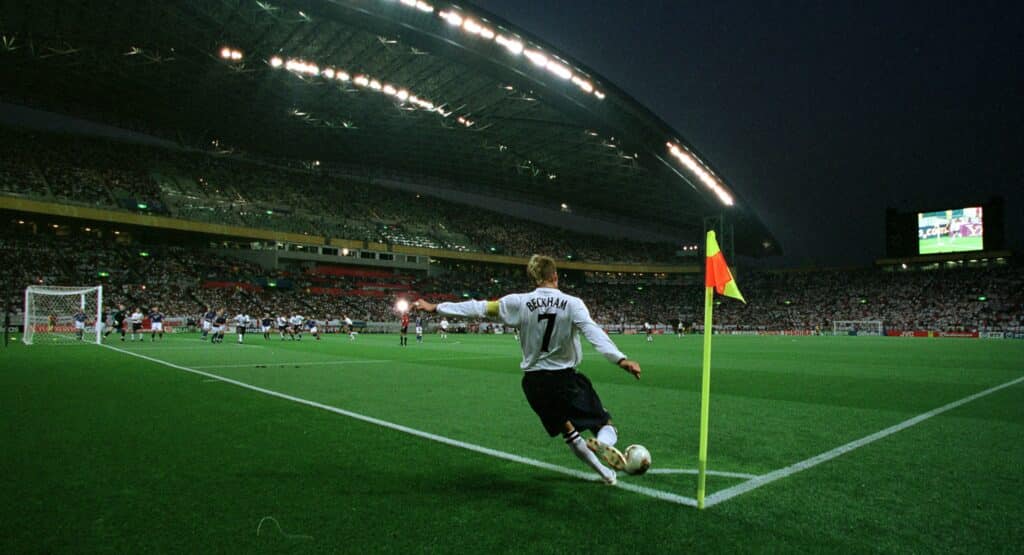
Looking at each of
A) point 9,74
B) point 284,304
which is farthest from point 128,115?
point 284,304

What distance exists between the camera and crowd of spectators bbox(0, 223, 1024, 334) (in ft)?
146

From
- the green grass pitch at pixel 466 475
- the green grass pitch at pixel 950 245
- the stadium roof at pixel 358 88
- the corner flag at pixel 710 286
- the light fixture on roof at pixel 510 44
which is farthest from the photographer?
the green grass pitch at pixel 950 245

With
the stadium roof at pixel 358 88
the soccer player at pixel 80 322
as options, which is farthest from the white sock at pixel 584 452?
the soccer player at pixel 80 322

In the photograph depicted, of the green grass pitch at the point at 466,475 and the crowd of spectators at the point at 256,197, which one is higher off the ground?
the crowd of spectators at the point at 256,197

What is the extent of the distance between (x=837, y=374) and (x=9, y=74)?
5145 centimetres

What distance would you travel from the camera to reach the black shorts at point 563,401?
4.65 m

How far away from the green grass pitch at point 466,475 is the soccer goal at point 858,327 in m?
53.5

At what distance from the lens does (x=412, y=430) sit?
717cm

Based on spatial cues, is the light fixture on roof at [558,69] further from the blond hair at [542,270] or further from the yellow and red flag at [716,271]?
the yellow and red flag at [716,271]

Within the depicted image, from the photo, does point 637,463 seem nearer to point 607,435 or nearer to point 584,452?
point 607,435

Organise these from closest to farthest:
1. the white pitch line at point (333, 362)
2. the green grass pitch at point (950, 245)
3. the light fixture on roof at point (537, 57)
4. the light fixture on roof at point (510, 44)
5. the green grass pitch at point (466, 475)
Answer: the green grass pitch at point (466, 475)
the white pitch line at point (333, 362)
the light fixture on roof at point (510, 44)
the light fixture on roof at point (537, 57)
the green grass pitch at point (950, 245)

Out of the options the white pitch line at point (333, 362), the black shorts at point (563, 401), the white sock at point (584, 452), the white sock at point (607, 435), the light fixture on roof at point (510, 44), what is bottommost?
the white pitch line at point (333, 362)

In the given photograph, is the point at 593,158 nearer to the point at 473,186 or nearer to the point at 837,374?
the point at 473,186

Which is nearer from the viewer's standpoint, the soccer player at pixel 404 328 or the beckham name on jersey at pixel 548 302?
the beckham name on jersey at pixel 548 302
